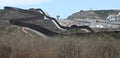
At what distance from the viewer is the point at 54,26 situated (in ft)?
190

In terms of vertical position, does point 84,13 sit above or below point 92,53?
below

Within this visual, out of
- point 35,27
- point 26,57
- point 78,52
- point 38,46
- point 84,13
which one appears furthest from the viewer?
point 84,13

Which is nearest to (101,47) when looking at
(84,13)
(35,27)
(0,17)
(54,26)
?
(35,27)

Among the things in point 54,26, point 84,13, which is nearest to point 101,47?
point 54,26

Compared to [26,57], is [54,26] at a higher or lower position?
lower

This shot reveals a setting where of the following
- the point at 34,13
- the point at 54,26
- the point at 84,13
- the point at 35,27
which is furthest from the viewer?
the point at 84,13

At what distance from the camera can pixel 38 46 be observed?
15.2 meters

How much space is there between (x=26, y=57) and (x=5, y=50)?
5.18 feet

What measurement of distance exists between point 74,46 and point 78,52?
75cm

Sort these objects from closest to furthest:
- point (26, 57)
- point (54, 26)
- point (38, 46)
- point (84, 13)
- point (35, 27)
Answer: point (26, 57) → point (38, 46) → point (35, 27) → point (54, 26) → point (84, 13)

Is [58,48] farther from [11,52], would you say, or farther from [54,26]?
[54,26]

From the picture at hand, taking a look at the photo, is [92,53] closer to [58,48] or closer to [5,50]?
[58,48]

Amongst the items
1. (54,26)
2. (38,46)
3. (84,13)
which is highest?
(38,46)

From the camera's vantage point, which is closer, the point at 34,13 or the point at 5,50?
the point at 5,50
